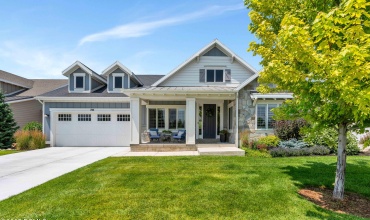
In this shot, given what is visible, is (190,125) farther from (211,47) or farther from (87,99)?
(87,99)

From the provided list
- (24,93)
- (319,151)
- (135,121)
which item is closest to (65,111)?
(135,121)

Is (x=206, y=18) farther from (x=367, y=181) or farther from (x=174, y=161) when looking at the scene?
(x=367, y=181)

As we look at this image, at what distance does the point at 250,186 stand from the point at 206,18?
463 inches

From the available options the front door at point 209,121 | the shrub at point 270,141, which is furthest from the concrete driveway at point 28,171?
the shrub at point 270,141

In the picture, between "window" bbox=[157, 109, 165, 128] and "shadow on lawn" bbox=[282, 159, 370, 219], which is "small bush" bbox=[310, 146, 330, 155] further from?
"window" bbox=[157, 109, 165, 128]

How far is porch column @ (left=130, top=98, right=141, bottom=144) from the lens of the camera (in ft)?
46.0

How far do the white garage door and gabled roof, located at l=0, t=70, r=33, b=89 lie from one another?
10694mm

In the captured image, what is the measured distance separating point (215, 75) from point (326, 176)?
1110 cm

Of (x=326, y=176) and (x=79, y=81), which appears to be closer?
(x=326, y=176)

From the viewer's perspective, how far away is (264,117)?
14383mm

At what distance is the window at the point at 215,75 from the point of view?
1694 cm

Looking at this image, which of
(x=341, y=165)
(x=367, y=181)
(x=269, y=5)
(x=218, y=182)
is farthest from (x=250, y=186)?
(x=269, y=5)

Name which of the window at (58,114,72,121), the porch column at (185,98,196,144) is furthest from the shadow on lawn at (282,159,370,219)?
the window at (58,114,72,121)

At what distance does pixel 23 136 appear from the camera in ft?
48.7
